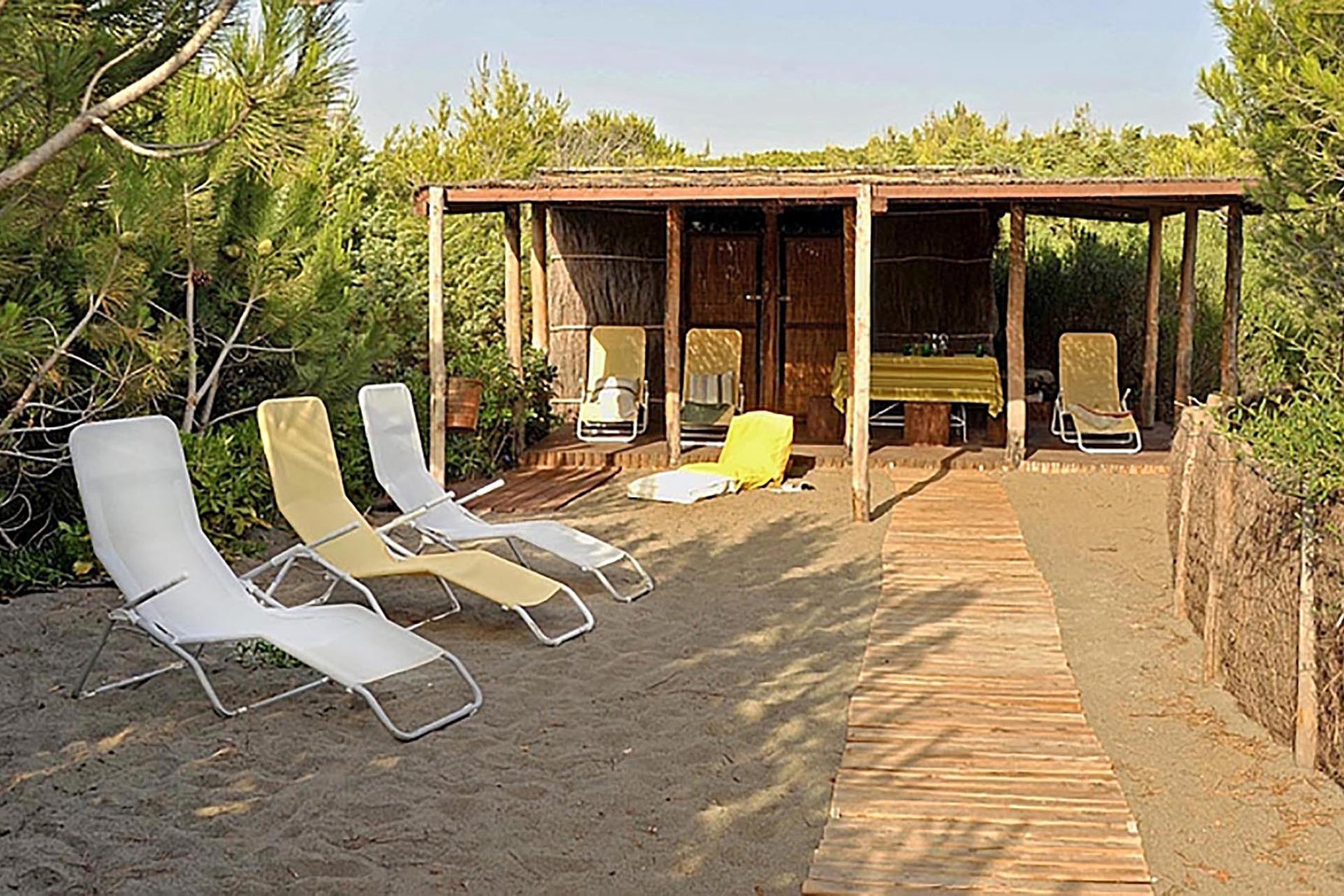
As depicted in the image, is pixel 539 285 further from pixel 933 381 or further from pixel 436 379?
pixel 933 381

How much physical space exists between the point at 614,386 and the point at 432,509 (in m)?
5.55

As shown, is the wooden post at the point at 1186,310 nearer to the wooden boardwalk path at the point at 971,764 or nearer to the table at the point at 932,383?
the table at the point at 932,383

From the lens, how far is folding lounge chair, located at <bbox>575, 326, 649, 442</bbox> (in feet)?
42.1

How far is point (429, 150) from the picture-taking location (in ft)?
63.5

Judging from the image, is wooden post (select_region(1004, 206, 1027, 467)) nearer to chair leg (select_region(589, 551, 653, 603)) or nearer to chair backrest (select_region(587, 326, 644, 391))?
chair backrest (select_region(587, 326, 644, 391))

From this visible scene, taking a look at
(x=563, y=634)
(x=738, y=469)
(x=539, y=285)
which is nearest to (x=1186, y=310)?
(x=738, y=469)

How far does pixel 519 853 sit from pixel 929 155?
2262cm

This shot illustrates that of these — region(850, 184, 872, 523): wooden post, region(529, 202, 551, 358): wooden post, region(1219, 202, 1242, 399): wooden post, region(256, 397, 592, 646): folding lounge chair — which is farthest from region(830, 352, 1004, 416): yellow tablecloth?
region(256, 397, 592, 646): folding lounge chair

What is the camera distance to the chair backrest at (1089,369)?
12594 mm

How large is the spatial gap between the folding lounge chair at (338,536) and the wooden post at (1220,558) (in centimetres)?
275

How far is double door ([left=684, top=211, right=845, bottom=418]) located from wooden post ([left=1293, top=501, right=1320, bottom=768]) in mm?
9609

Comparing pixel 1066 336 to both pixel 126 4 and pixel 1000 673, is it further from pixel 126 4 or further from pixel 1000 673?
pixel 126 4

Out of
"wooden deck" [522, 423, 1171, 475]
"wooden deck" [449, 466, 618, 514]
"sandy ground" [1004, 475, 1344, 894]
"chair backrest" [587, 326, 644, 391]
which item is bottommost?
"sandy ground" [1004, 475, 1344, 894]

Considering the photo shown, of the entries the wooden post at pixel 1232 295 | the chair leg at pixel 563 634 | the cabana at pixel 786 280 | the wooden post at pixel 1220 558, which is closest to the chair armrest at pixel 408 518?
the chair leg at pixel 563 634
